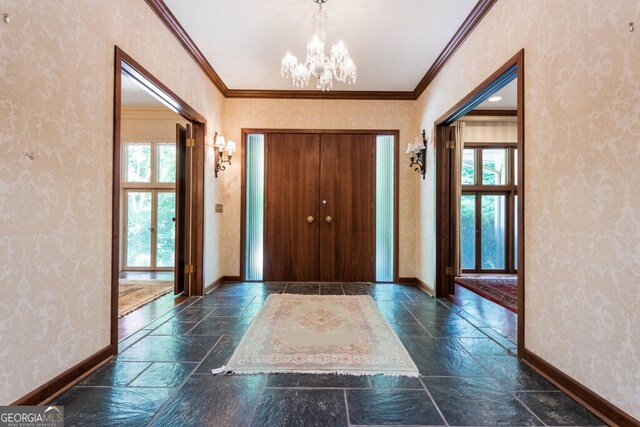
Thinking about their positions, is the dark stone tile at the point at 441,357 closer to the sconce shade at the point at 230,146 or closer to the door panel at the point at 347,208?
the door panel at the point at 347,208

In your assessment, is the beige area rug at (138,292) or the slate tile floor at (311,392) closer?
the slate tile floor at (311,392)

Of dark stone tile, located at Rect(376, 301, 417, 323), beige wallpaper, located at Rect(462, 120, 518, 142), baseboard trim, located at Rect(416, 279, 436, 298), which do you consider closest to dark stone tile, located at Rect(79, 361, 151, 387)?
dark stone tile, located at Rect(376, 301, 417, 323)

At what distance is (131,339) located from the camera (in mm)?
2285

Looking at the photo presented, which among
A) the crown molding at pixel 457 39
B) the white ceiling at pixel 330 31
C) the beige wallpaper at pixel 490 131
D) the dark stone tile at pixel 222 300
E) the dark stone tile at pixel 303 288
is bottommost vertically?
the dark stone tile at pixel 303 288

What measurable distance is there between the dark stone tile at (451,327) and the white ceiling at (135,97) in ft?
15.1

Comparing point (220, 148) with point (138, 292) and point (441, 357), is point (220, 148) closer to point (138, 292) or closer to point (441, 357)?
point (138, 292)

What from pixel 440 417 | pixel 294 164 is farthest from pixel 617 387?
pixel 294 164

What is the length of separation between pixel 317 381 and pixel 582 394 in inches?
54.3

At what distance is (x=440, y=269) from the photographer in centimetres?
356

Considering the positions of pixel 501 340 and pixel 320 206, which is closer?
pixel 501 340

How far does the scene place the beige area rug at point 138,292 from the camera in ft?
10.4

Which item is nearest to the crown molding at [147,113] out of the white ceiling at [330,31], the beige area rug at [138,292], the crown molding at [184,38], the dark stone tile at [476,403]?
the crown molding at [184,38]

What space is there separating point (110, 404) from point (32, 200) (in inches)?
42.9

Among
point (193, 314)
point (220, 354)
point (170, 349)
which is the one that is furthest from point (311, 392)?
point (193, 314)
